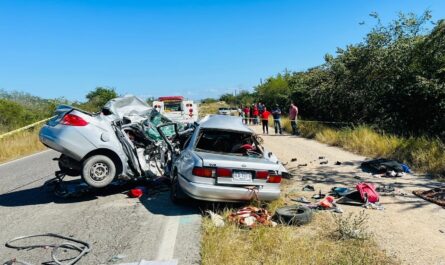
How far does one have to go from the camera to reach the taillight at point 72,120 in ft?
25.6

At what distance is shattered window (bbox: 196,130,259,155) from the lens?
25.6 feet

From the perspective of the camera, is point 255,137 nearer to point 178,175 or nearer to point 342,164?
point 178,175

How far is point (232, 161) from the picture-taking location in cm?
696

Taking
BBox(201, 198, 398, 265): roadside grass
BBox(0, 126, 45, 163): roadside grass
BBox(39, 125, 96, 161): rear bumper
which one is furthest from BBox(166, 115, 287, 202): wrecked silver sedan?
BBox(0, 126, 45, 163): roadside grass

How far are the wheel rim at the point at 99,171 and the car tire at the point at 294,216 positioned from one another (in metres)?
3.22

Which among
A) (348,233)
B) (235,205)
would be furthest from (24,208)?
(348,233)

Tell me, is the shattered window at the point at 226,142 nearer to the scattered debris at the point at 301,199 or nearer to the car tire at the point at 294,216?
the scattered debris at the point at 301,199

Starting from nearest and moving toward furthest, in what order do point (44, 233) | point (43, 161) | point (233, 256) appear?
point (233, 256) → point (44, 233) → point (43, 161)

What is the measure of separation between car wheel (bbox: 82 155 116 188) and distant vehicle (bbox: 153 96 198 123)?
1584 centimetres

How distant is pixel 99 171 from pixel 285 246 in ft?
13.2

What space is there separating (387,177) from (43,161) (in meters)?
10.7

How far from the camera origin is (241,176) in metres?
6.98

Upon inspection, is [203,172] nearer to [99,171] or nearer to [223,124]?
[223,124]

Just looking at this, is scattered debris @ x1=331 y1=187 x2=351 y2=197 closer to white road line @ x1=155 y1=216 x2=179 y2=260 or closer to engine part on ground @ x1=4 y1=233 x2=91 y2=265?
white road line @ x1=155 y1=216 x2=179 y2=260
